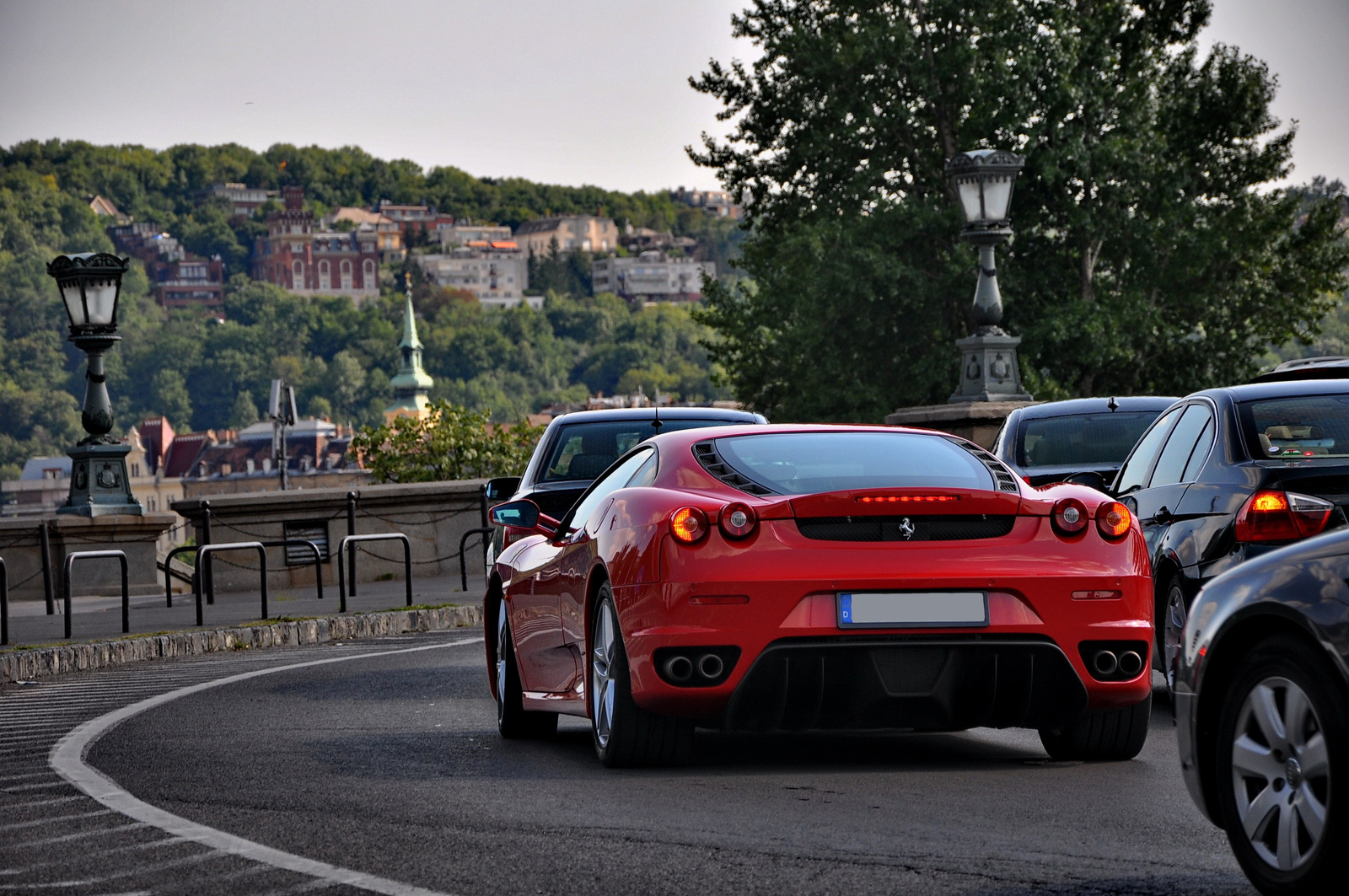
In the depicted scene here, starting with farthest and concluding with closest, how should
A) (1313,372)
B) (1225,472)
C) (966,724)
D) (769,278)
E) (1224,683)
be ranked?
1. (769,278)
2. (1313,372)
3. (1225,472)
4. (966,724)
5. (1224,683)

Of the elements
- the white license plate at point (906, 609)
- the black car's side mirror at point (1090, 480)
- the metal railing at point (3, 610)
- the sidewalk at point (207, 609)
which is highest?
the black car's side mirror at point (1090, 480)

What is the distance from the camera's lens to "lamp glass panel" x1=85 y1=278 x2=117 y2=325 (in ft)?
77.0

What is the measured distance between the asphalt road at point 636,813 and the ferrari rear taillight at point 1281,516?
93cm

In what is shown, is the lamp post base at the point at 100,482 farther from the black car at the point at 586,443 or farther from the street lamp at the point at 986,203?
the black car at the point at 586,443

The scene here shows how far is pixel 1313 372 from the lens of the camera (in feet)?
41.8

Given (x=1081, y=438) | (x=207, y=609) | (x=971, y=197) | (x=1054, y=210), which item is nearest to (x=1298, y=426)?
(x=1081, y=438)

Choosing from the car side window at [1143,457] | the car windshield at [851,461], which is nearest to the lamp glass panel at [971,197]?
the car side window at [1143,457]

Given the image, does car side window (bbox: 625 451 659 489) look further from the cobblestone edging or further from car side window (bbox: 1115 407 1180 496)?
the cobblestone edging

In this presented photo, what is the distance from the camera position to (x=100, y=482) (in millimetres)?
23562

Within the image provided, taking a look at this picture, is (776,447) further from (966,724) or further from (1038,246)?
(1038,246)

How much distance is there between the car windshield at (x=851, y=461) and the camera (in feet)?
23.7

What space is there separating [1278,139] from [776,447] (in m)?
41.3

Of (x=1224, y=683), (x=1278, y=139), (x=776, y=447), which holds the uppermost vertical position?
(x=1278, y=139)

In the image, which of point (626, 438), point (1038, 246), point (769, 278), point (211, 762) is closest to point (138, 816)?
point (211, 762)
